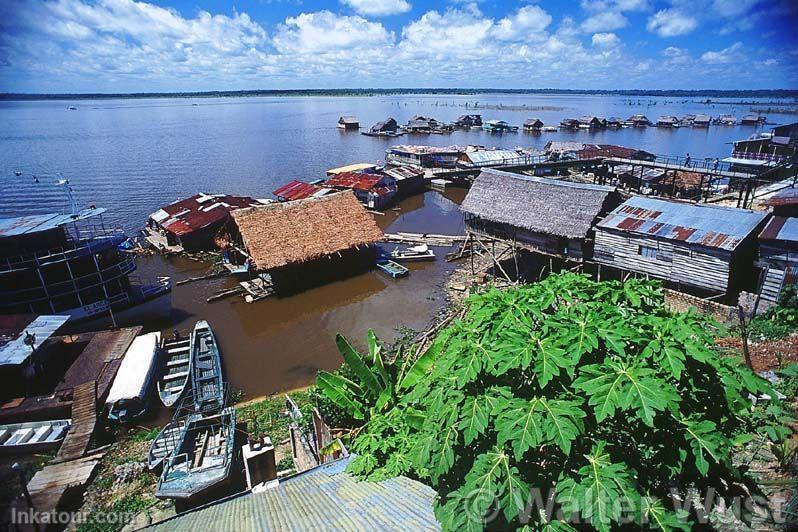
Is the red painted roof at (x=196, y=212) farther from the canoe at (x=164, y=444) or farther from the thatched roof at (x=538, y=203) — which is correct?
the canoe at (x=164, y=444)

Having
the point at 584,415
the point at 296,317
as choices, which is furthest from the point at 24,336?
the point at 584,415

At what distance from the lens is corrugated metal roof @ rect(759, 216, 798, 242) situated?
16.4 m

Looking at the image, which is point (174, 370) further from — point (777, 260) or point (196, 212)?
point (777, 260)

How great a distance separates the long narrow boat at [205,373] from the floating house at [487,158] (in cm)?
3913

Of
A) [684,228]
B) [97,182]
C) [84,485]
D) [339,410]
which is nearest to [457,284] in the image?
[684,228]

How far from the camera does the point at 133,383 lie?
51.2 feet

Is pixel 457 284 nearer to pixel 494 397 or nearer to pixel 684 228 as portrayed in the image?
pixel 684 228

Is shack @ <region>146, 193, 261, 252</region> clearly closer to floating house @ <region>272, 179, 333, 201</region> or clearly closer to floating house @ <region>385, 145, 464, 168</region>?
floating house @ <region>272, 179, 333, 201</region>

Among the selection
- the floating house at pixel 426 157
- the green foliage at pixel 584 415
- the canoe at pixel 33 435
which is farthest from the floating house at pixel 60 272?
the floating house at pixel 426 157

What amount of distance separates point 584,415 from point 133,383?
16224 mm

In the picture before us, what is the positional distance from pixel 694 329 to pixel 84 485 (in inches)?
587

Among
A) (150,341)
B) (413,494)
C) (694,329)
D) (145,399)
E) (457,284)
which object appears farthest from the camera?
(457,284)

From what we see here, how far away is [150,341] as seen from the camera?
18016 millimetres

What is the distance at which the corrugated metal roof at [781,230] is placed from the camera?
16.4 metres
